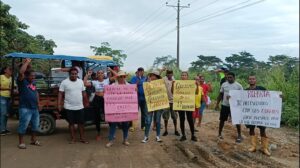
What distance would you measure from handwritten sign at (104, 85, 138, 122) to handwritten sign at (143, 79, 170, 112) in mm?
332

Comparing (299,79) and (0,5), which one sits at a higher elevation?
(0,5)

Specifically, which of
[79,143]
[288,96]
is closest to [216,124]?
[288,96]

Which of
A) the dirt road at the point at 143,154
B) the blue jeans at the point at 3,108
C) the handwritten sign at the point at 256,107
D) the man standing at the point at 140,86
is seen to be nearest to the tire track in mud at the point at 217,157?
the dirt road at the point at 143,154

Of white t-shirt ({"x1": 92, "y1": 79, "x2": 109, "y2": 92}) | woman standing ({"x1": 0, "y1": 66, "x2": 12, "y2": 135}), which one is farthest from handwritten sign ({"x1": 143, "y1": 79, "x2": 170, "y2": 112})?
woman standing ({"x1": 0, "y1": 66, "x2": 12, "y2": 135})

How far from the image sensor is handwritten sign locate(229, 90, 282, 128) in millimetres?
9094

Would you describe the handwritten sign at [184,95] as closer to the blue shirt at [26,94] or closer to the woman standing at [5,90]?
the blue shirt at [26,94]

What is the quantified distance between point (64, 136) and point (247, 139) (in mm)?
5012

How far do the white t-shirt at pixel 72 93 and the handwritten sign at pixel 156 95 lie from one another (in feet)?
5.46

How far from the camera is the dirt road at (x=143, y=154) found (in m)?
8.00

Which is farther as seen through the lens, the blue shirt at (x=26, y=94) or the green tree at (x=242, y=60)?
the green tree at (x=242, y=60)

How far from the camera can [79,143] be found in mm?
9906

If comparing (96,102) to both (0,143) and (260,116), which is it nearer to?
(0,143)

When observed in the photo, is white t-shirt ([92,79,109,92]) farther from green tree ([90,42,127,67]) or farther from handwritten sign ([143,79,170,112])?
green tree ([90,42,127,67])

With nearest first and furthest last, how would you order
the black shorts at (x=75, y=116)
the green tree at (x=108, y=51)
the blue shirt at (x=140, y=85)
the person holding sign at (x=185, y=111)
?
1. the black shorts at (x=75, y=116)
2. the person holding sign at (x=185, y=111)
3. the blue shirt at (x=140, y=85)
4. the green tree at (x=108, y=51)
